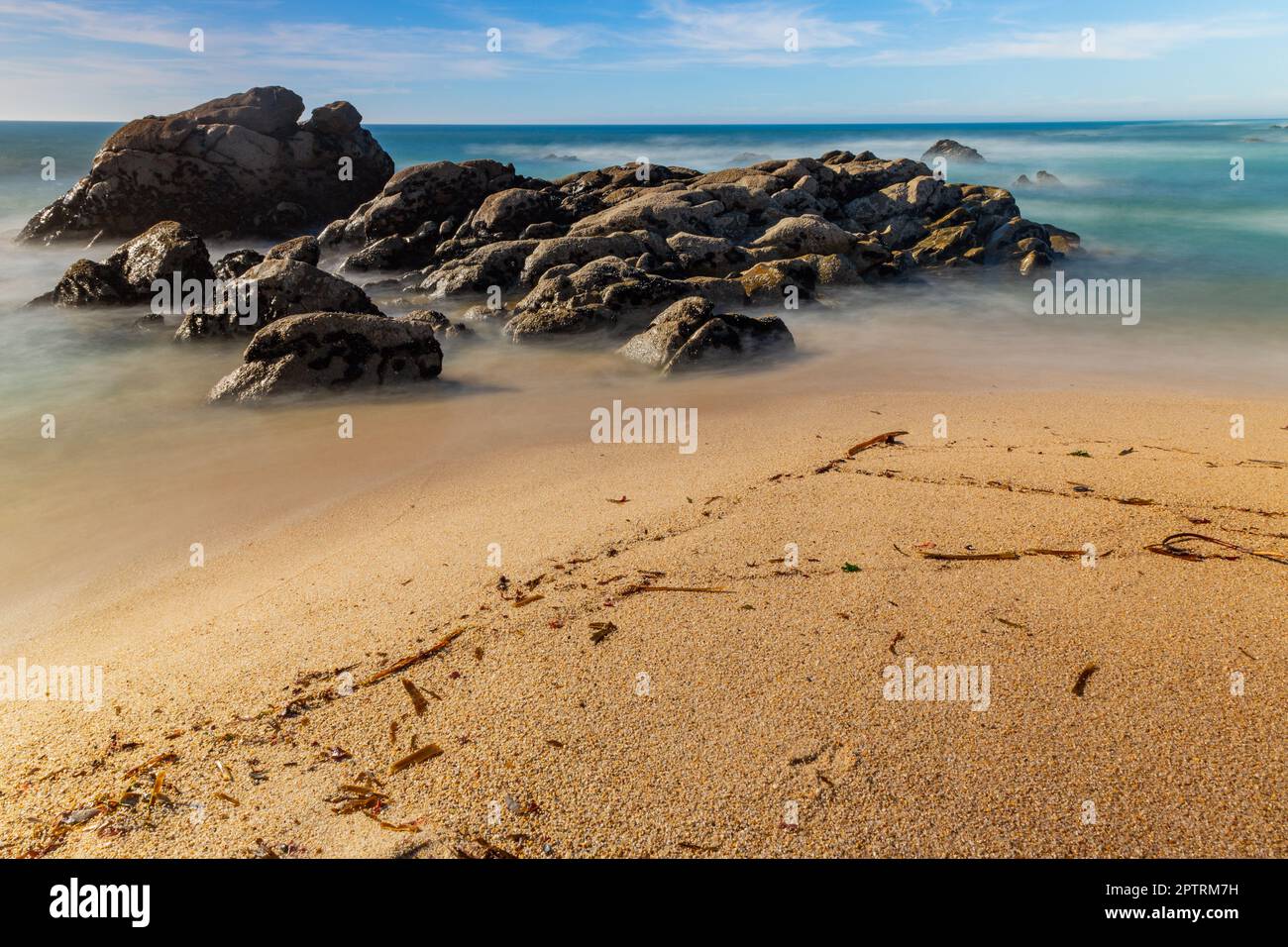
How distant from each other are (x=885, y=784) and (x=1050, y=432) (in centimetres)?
529

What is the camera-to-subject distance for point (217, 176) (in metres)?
24.0

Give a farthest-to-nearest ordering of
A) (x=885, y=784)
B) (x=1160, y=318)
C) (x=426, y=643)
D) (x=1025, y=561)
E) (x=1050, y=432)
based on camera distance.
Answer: (x=1160, y=318) → (x=1050, y=432) → (x=1025, y=561) → (x=426, y=643) → (x=885, y=784)

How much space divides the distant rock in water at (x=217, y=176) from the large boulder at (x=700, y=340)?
1830 cm

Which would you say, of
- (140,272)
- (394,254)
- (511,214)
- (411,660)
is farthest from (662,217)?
(411,660)

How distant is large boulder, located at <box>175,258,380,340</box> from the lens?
451 inches

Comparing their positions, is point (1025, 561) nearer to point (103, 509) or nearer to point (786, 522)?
point (786, 522)

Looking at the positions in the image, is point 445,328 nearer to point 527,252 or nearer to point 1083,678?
point 527,252

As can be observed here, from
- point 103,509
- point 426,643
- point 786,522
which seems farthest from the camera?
point 103,509

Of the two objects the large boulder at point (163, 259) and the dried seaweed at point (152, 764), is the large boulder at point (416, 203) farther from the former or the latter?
the dried seaweed at point (152, 764)

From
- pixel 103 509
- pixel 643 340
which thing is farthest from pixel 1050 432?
pixel 103 509

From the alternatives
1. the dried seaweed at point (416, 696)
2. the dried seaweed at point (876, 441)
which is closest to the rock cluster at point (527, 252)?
the dried seaweed at point (876, 441)

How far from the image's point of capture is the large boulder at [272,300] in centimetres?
1145

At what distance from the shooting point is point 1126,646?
3.71 m

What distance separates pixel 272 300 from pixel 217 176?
630 inches
